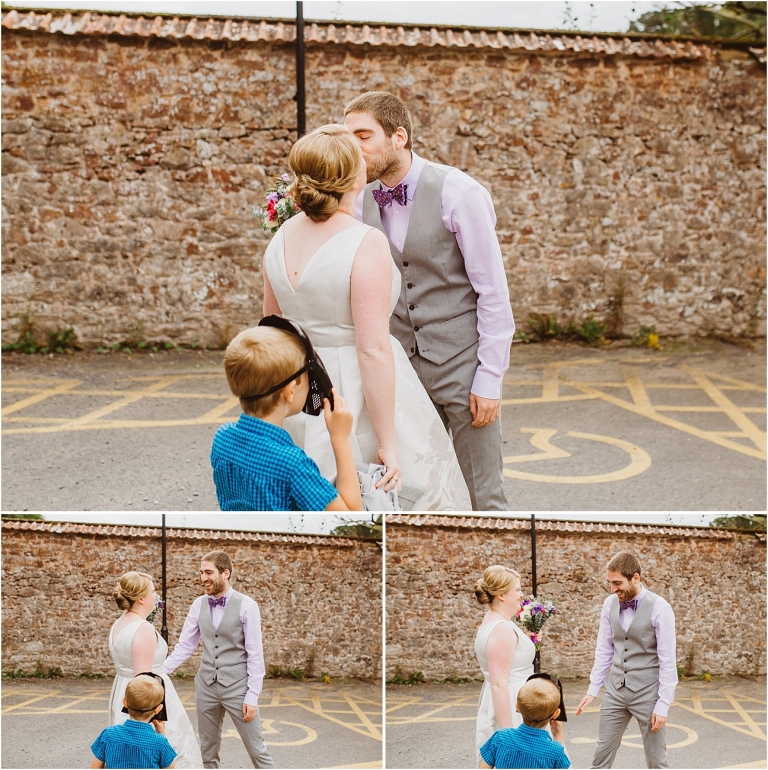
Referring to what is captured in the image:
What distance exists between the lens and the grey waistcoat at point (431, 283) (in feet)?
9.63

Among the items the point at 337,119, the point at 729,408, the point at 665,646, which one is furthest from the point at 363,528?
the point at 337,119

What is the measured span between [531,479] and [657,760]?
8.17 feet

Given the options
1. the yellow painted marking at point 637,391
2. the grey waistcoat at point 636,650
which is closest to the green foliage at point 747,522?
the grey waistcoat at point 636,650

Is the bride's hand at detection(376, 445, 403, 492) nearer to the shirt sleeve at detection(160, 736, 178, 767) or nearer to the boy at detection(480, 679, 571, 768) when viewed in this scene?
the boy at detection(480, 679, 571, 768)

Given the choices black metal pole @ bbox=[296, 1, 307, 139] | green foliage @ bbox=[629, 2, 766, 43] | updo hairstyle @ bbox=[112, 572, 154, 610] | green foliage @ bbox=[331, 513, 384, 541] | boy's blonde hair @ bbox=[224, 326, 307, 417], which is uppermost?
green foliage @ bbox=[629, 2, 766, 43]

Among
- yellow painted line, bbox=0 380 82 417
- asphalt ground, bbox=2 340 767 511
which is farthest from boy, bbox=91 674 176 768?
yellow painted line, bbox=0 380 82 417

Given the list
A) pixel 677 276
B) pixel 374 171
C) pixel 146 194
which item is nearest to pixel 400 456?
pixel 374 171

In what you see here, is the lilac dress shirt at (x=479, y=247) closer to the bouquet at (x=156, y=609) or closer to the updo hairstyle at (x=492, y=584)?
the updo hairstyle at (x=492, y=584)

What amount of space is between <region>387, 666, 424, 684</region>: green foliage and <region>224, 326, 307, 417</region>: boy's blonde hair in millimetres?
1319

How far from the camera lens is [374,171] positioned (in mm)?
2896

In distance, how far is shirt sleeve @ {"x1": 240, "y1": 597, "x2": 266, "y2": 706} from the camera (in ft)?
10.2

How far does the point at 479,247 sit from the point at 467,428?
2.17 ft

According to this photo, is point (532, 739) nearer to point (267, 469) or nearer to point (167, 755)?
point (167, 755)

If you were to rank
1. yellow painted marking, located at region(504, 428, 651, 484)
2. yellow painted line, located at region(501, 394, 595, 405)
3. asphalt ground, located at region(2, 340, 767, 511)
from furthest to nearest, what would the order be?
yellow painted line, located at region(501, 394, 595, 405) < yellow painted marking, located at region(504, 428, 651, 484) < asphalt ground, located at region(2, 340, 767, 511)
